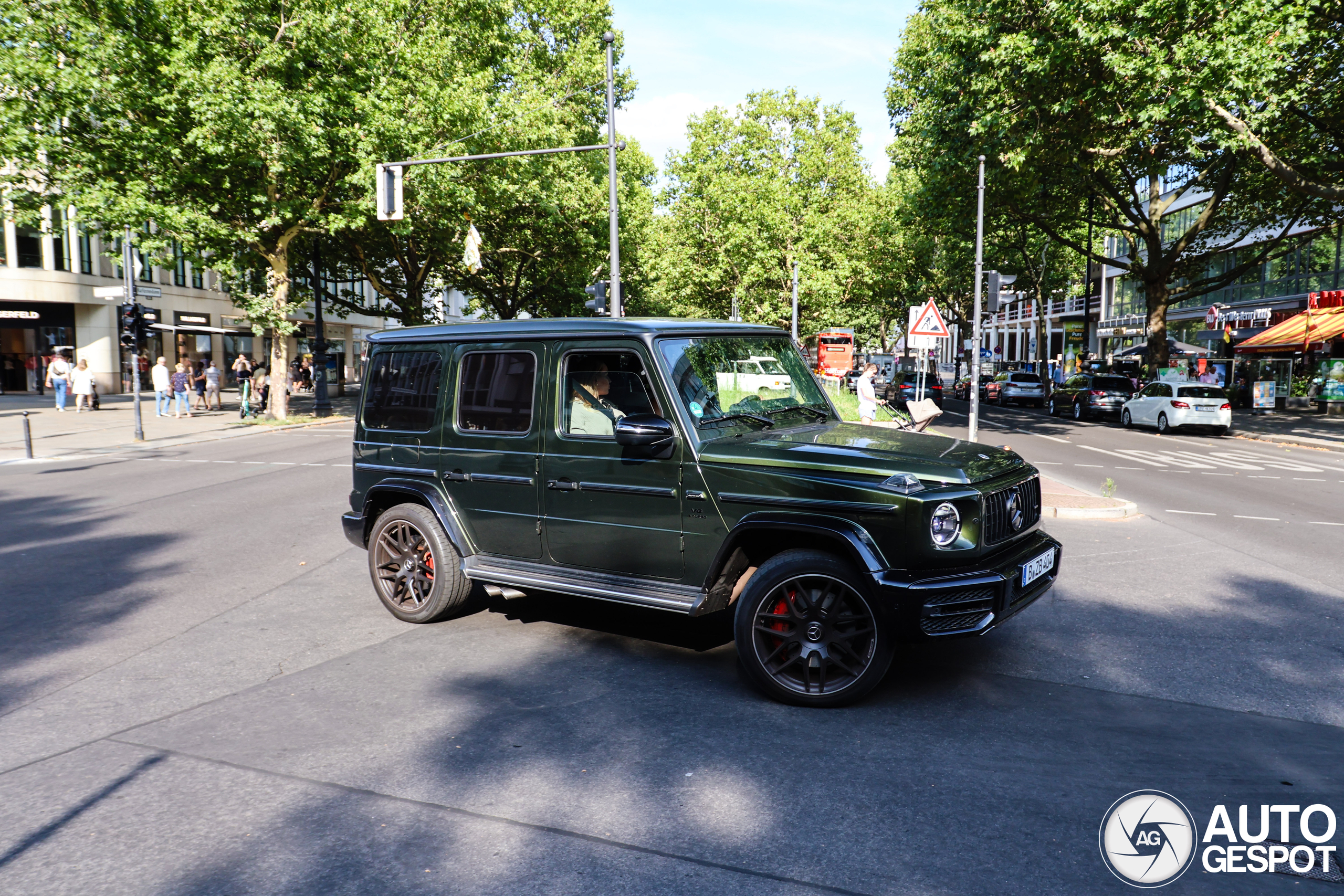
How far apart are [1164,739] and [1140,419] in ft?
83.5

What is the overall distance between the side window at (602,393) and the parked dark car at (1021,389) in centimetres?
3977

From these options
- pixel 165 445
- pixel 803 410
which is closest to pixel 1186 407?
pixel 803 410

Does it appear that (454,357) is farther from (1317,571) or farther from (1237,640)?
(1317,571)

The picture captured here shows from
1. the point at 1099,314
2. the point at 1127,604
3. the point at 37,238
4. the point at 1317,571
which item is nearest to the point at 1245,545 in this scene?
the point at 1317,571

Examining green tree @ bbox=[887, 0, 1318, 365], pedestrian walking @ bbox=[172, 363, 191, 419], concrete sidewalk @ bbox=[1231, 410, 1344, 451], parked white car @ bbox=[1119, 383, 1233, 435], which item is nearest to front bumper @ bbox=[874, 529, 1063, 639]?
green tree @ bbox=[887, 0, 1318, 365]

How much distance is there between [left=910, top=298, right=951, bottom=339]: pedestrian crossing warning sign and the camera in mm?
19297

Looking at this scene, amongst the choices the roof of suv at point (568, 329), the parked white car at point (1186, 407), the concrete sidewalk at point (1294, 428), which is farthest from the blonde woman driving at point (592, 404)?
the parked white car at point (1186, 407)

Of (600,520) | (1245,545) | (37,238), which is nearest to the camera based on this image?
(600,520)

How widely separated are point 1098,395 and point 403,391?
29135 millimetres

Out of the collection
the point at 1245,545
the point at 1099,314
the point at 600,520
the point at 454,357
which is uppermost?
the point at 1099,314

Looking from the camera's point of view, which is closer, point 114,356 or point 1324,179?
point 1324,179

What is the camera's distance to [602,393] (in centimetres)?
523

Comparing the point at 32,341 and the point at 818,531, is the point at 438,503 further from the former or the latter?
the point at 32,341

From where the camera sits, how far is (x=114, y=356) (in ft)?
124
